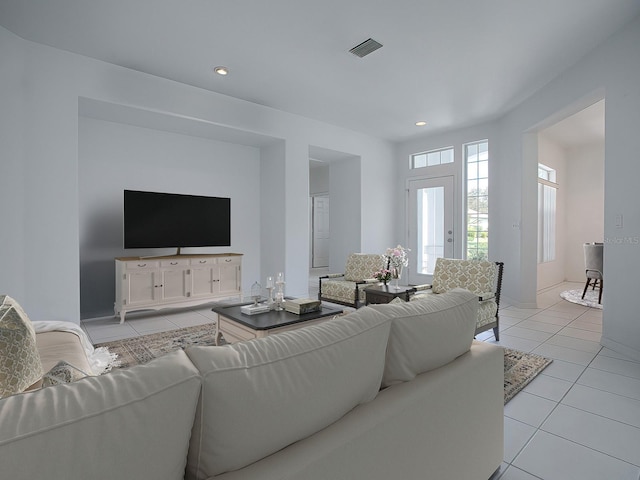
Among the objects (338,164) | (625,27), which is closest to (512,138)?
(625,27)

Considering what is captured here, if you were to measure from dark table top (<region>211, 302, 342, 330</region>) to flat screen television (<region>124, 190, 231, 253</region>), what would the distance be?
209cm

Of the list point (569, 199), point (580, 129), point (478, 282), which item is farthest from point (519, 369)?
point (569, 199)

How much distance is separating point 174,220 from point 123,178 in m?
0.85

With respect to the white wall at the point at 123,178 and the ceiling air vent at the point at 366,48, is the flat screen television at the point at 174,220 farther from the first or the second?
the ceiling air vent at the point at 366,48

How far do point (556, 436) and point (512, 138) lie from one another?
4.49 meters

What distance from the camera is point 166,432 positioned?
646mm

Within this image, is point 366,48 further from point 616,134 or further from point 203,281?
point 203,281

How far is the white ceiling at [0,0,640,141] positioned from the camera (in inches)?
113

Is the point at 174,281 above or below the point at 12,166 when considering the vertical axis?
below

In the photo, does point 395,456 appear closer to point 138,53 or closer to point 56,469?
point 56,469

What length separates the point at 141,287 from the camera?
14.3 ft

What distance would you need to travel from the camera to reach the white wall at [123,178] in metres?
4.43

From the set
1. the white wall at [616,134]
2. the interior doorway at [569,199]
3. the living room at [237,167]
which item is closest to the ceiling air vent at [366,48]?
the living room at [237,167]

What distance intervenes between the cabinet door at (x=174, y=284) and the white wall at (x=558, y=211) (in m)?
6.25
